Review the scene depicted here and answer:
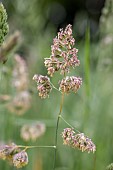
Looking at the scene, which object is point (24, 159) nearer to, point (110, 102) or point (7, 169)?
point (7, 169)

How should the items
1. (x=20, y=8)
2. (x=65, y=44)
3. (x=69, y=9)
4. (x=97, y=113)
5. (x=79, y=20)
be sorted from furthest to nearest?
(x=69, y=9)
(x=79, y=20)
(x=97, y=113)
(x=20, y=8)
(x=65, y=44)

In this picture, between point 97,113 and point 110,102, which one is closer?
point 97,113

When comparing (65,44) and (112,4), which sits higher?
(112,4)

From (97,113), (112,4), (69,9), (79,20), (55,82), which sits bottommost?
(97,113)

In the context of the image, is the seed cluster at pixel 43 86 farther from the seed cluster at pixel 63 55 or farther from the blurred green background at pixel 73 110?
the blurred green background at pixel 73 110

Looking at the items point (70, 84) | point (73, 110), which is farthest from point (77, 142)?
point (73, 110)

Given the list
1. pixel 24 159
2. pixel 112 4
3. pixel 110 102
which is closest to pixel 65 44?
pixel 24 159

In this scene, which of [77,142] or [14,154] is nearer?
[77,142]

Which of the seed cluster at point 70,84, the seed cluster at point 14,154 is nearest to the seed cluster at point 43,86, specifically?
the seed cluster at point 70,84

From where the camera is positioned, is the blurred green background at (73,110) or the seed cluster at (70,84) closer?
the seed cluster at (70,84)

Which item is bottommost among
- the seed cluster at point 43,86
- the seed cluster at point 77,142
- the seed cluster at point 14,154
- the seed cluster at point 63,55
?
the seed cluster at point 14,154

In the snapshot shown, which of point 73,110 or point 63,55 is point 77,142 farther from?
point 73,110
